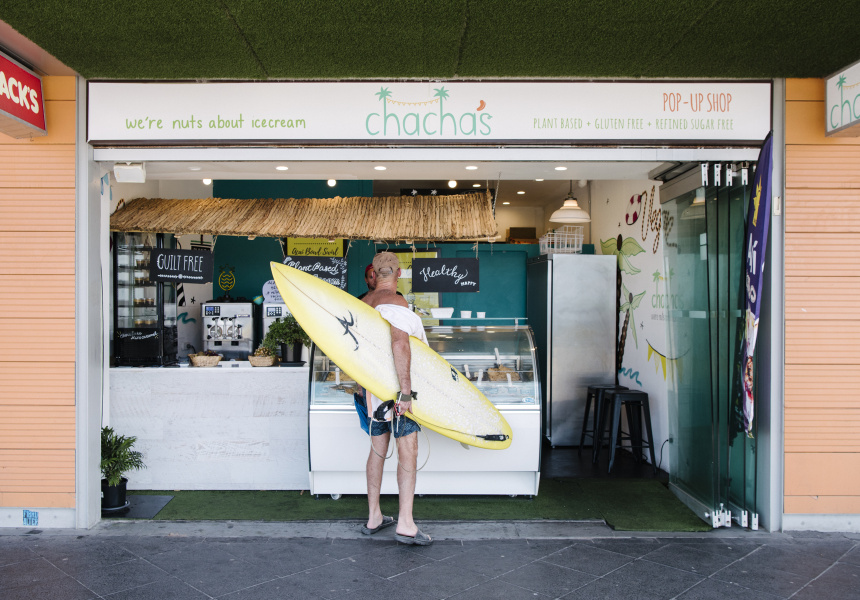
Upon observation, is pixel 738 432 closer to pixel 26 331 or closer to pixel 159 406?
pixel 159 406

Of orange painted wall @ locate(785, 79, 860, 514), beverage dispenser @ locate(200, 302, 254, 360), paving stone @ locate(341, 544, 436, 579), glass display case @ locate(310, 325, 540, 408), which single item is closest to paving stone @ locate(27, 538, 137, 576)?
paving stone @ locate(341, 544, 436, 579)

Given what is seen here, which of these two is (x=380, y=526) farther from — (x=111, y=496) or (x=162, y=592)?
(x=111, y=496)

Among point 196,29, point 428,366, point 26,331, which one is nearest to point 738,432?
point 428,366

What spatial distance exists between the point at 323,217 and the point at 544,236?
8.71 ft

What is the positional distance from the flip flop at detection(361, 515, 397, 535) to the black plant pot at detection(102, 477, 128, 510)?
1.76 meters

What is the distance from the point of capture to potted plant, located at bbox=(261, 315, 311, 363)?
5.23 m

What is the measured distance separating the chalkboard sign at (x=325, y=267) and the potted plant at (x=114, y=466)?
1.92 metres

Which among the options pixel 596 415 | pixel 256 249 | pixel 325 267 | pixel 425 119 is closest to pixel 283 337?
pixel 325 267

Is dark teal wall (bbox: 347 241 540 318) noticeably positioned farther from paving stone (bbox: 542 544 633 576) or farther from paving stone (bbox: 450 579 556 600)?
paving stone (bbox: 450 579 556 600)

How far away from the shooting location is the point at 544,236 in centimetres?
702

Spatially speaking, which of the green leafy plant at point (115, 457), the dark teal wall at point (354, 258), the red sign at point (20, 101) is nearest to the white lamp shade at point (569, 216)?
the dark teal wall at point (354, 258)

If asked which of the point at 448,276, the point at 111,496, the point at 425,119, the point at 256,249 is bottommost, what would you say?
the point at 111,496

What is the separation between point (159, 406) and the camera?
197 inches

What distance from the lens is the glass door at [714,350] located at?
4227 millimetres
